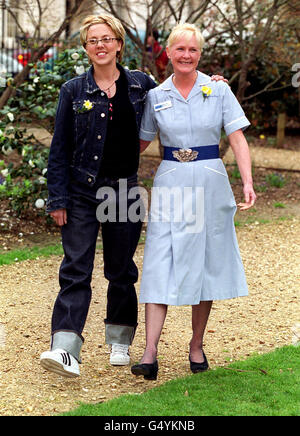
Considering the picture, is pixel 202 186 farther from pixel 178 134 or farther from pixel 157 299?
pixel 157 299

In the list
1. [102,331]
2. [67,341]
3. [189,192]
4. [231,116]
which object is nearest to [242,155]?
[231,116]

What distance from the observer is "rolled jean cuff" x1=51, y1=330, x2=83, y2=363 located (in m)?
4.09

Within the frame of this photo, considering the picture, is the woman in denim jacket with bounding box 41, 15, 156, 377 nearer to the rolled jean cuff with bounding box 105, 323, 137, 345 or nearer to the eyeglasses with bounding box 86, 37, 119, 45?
the eyeglasses with bounding box 86, 37, 119, 45

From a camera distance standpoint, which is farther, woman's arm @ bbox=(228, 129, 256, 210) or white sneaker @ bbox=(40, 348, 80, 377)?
woman's arm @ bbox=(228, 129, 256, 210)

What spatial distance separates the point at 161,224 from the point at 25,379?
108cm

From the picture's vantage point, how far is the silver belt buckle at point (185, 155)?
418 centimetres

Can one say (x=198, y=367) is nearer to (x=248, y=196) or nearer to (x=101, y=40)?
(x=248, y=196)

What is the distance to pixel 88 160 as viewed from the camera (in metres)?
4.18

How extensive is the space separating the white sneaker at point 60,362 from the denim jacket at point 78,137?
0.73m

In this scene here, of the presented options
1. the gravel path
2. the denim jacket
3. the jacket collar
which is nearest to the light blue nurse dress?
the jacket collar

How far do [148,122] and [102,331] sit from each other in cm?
157

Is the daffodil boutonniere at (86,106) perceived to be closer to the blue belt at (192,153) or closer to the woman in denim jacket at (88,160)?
the woman in denim jacket at (88,160)

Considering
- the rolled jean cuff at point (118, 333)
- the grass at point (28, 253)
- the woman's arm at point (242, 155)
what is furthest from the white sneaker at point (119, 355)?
the grass at point (28, 253)

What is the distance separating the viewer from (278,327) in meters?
5.38
